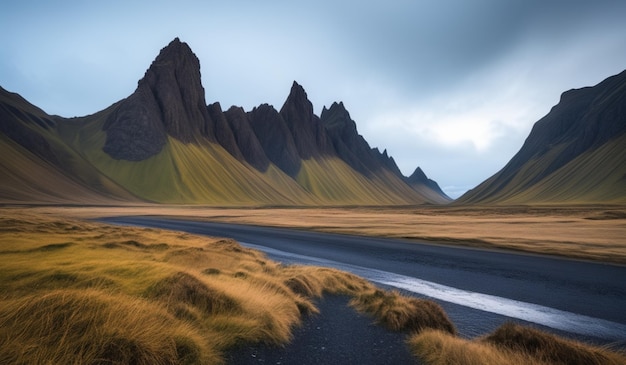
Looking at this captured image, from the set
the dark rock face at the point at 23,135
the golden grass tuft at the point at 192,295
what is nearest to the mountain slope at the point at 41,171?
the dark rock face at the point at 23,135

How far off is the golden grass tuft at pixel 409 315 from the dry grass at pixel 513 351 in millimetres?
1866

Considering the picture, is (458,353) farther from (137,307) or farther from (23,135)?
(23,135)

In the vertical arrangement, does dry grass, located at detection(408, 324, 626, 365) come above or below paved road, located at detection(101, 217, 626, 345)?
above

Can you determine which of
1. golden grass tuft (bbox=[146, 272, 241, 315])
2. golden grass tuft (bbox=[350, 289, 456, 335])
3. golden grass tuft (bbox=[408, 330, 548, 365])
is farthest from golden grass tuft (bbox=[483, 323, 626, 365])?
golden grass tuft (bbox=[146, 272, 241, 315])

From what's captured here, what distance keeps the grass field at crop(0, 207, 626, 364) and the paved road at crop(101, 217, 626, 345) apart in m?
3.73

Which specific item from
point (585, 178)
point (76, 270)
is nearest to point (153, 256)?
point (76, 270)

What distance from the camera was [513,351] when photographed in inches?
357

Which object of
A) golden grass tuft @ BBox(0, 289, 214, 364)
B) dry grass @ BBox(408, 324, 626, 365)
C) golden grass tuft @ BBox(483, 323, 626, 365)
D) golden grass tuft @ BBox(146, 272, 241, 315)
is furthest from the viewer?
golden grass tuft @ BBox(146, 272, 241, 315)

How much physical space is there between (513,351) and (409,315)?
3.87m

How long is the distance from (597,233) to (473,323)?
4549 centimetres

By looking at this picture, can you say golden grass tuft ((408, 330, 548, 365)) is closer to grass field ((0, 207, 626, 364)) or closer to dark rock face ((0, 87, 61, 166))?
grass field ((0, 207, 626, 364))

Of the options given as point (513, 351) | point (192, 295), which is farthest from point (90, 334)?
point (513, 351)

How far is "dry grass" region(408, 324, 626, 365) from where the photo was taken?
844 centimetres

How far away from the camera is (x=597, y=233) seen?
46.8m
